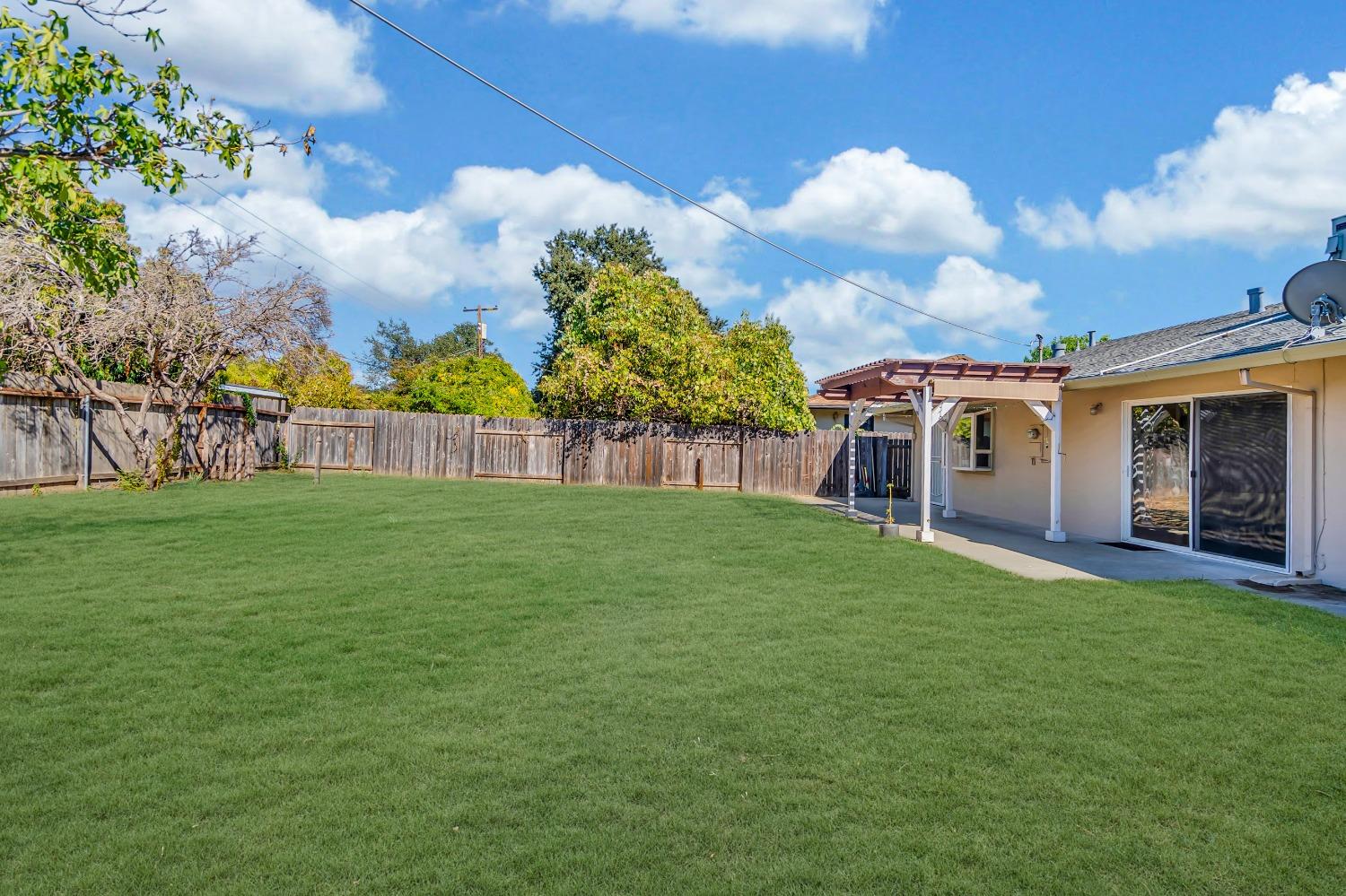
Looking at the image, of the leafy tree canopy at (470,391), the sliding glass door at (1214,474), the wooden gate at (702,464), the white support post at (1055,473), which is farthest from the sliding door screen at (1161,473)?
the leafy tree canopy at (470,391)

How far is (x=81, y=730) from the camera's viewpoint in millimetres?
3744

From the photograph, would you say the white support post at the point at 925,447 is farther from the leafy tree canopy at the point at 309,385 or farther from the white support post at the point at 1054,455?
the leafy tree canopy at the point at 309,385

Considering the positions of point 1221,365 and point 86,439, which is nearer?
point 1221,365

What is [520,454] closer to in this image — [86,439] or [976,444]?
[86,439]

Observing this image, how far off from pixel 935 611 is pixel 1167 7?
11604 mm

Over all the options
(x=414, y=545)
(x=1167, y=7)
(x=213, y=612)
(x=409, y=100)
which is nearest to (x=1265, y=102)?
(x=1167, y=7)

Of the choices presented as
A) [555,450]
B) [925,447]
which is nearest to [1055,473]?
[925,447]

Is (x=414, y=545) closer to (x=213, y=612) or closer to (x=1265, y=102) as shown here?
(x=213, y=612)

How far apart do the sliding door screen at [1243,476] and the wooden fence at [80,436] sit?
1686 cm

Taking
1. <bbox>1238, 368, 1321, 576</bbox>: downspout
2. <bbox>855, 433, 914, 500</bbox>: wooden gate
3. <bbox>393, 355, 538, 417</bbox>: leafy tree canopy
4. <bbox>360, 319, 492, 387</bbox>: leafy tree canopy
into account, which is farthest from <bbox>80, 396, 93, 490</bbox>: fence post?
<bbox>360, 319, 492, 387</bbox>: leafy tree canopy

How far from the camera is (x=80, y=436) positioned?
46.7 ft

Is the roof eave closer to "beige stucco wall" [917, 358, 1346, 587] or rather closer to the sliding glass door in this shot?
"beige stucco wall" [917, 358, 1346, 587]

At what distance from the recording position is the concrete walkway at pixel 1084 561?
7914 millimetres

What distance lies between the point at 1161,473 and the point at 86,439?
17.0 metres
